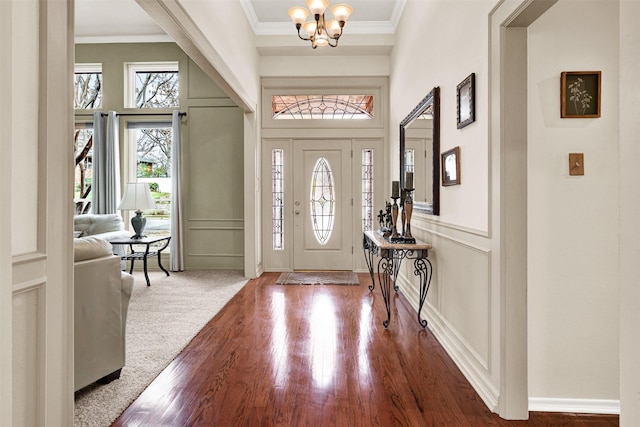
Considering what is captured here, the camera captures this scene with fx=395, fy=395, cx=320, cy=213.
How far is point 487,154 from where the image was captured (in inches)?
87.4

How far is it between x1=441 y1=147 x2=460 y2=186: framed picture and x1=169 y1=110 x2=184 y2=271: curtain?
416 cm

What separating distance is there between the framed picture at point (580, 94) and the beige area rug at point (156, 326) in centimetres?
275

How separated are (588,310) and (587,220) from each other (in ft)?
1.55

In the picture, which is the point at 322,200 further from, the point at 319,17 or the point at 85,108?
the point at 85,108

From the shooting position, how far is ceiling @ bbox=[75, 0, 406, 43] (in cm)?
484

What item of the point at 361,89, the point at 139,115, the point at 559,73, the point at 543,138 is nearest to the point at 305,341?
the point at 543,138

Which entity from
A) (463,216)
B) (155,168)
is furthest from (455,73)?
(155,168)

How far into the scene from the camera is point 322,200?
19.4ft

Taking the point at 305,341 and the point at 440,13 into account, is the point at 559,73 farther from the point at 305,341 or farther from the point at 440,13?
the point at 305,341

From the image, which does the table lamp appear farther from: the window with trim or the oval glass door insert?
the oval glass door insert

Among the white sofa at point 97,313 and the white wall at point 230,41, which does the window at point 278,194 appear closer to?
the white wall at point 230,41

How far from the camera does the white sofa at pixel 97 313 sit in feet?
6.81

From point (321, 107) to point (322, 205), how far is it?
1.47 metres

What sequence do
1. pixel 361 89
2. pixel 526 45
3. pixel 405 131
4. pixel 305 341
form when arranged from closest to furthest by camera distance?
1. pixel 526 45
2. pixel 305 341
3. pixel 405 131
4. pixel 361 89
